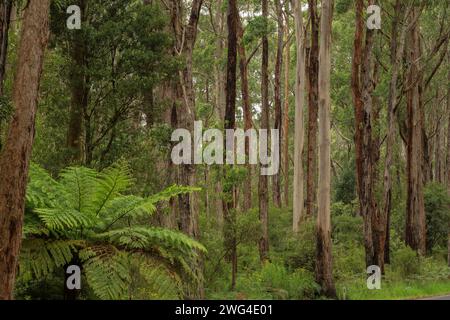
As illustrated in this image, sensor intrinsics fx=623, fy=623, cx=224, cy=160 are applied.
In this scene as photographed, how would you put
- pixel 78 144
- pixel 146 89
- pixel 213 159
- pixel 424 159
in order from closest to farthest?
1. pixel 78 144
2. pixel 146 89
3. pixel 213 159
4. pixel 424 159

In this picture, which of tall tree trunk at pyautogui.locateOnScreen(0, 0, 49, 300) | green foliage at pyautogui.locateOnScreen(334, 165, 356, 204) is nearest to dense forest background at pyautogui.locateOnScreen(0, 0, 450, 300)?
tall tree trunk at pyautogui.locateOnScreen(0, 0, 49, 300)

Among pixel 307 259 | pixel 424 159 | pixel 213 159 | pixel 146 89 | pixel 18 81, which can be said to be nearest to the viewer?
pixel 18 81

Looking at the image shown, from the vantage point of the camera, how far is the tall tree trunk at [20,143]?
6914 millimetres

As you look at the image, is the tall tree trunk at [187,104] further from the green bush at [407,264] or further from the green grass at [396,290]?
the green bush at [407,264]

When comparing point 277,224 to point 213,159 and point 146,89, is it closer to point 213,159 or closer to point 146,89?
point 213,159

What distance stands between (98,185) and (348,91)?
28.7m

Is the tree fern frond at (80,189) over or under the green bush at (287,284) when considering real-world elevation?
over

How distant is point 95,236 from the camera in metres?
8.10

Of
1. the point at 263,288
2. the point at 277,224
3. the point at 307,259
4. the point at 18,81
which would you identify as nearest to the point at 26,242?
the point at 18,81

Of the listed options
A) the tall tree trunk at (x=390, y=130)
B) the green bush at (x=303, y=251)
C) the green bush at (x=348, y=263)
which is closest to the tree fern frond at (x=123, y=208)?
the green bush at (x=303, y=251)

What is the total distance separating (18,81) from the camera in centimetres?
752

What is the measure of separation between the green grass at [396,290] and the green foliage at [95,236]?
24.2 feet

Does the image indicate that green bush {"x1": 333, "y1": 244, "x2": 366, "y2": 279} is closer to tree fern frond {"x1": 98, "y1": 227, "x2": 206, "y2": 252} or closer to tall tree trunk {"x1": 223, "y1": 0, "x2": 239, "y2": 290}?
tall tree trunk {"x1": 223, "y1": 0, "x2": 239, "y2": 290}

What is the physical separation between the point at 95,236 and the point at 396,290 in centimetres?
964
